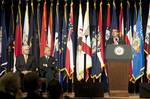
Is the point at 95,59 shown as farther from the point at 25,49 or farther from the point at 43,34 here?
the point at 25,49

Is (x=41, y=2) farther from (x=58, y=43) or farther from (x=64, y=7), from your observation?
(x=58, y=43)

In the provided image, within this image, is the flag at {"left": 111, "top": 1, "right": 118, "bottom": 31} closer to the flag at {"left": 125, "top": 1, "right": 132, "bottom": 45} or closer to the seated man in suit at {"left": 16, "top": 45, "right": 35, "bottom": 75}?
the flag at {"left": 125, "top": 1, "right": 132, "bottom": 45}

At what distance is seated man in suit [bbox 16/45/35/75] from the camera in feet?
30.8

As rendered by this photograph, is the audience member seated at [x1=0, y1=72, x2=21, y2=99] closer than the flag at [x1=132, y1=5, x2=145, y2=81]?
Yes

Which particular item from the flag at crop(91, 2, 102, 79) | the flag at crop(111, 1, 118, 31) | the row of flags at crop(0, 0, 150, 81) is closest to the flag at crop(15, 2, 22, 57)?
the row of flags at crop(0, 0, 150, 81)

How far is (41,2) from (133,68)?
3333mm

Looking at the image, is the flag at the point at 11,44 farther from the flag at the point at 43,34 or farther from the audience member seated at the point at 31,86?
the audience member seated at the point at 31,86

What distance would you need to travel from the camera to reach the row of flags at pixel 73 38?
9.98 metres

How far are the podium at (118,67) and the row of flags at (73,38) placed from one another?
259 centimetres

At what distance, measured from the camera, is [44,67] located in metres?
9.48

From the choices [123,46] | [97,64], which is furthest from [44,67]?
[123,46]

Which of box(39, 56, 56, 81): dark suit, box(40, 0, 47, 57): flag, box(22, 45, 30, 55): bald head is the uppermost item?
box(40, 0, 47, 57): flag

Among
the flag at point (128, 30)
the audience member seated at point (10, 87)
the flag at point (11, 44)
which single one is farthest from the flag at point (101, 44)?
→ the audience member seated at point (10, 87)

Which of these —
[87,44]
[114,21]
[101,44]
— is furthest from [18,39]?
[114,21]
